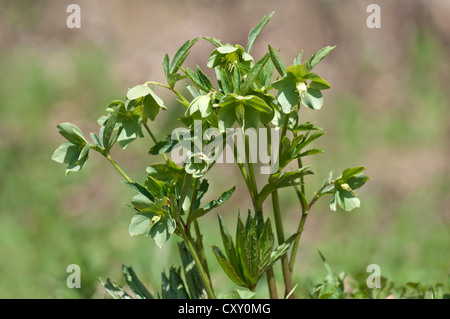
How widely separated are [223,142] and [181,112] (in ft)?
5.01

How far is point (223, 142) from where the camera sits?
0.75 meters

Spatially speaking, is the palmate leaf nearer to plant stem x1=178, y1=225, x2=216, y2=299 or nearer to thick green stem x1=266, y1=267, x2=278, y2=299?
plant stem x1=178, y1=225, x2=216, y2=299

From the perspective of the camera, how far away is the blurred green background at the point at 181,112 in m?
1.84

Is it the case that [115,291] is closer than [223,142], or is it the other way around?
[223,142]

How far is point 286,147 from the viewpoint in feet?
2.52

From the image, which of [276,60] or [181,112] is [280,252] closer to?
[276,60]

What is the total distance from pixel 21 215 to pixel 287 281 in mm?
1397

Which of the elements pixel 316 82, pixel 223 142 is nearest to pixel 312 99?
pixel 316 82

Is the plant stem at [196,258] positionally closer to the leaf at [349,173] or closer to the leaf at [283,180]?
the leaf at [283,180]

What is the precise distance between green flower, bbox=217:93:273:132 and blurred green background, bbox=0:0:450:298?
942 mm

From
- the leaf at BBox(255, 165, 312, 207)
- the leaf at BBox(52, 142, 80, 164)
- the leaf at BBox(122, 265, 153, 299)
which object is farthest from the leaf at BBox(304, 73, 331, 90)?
the leaf at BBox(122, 265, 153, 299)

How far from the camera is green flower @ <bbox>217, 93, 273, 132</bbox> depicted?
2.23ft

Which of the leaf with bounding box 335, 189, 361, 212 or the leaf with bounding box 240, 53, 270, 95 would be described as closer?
the leaf with bounding box 240, 53, 270, 95
